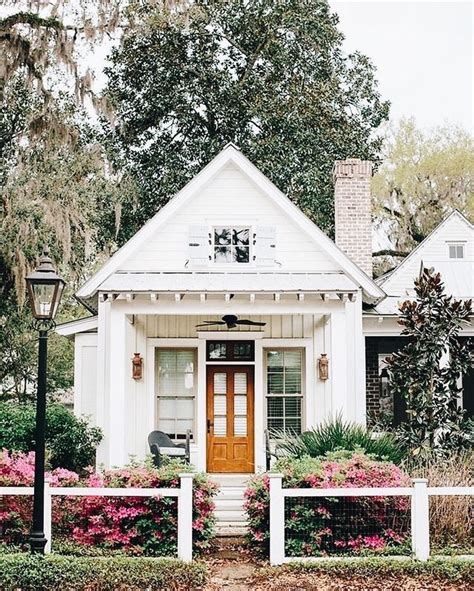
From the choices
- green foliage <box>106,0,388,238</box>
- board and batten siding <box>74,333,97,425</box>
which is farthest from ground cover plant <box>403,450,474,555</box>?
green foliage <box>106,0,388,238</box>

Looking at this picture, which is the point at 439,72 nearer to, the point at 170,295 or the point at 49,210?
the point at 49,210

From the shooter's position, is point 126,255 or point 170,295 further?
point 126,255

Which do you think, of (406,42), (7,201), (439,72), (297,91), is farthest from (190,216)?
(439,72)

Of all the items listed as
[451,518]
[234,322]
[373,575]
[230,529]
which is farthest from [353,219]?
[373,575]

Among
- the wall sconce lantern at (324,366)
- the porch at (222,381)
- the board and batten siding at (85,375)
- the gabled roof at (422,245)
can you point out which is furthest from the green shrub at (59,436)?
the gabled roof at (422,245)

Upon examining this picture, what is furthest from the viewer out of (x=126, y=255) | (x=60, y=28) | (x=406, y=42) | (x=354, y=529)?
(x=406, y=42)

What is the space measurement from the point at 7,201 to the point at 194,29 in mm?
8729

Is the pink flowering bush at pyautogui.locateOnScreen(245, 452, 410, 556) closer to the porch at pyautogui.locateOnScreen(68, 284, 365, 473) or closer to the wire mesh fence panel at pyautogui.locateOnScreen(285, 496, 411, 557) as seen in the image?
the wire mesh fence panel at pyautogui.locateOnScreen(285, 496, 411, 557)

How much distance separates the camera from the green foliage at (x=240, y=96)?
24.4 metres

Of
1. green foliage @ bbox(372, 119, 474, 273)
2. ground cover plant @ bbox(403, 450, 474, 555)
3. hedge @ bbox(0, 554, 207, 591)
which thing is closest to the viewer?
hedge @ bbox(0, 554, 207, 591)

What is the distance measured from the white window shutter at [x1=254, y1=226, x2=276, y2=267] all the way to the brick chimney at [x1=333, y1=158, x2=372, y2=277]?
1569mm

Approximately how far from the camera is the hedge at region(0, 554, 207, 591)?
818cm

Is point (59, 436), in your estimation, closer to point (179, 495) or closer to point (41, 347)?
point (179, 495)

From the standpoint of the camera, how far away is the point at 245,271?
47.8ft
